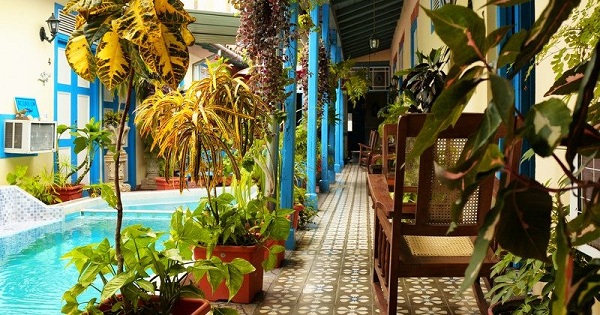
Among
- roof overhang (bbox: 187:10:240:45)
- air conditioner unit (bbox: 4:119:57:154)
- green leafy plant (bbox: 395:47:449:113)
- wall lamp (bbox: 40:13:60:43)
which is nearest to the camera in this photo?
green leafy plant (bbox: 395:47:449:113)

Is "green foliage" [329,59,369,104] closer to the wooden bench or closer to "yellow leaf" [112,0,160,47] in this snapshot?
the wooden bench

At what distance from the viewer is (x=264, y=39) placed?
14.8 feet

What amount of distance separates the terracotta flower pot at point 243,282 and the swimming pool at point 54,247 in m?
1.19

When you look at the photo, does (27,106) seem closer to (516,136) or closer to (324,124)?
(324,124)

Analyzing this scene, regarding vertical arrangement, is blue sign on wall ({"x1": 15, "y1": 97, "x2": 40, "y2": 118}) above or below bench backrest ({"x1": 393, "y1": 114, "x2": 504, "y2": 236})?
above

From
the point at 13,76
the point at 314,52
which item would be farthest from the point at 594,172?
the point at 13,76

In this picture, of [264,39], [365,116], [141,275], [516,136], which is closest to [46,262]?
[264,39]

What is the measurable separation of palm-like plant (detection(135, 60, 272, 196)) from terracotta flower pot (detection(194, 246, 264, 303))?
0.40 metres

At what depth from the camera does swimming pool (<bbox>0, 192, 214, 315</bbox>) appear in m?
4.43

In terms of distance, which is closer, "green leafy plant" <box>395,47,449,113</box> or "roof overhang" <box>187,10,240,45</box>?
"green leafy plant" <box>395,47,449,113</box>


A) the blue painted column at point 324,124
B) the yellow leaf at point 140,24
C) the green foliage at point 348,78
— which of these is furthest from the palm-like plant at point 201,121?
the green foliage at point 348,78

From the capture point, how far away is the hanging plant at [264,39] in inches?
176

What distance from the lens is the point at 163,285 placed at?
7.62 feet

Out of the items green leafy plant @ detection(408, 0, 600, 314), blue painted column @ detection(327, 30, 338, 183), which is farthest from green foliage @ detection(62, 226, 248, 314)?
blue painted column @ detection(327, 30, 338, 183)
